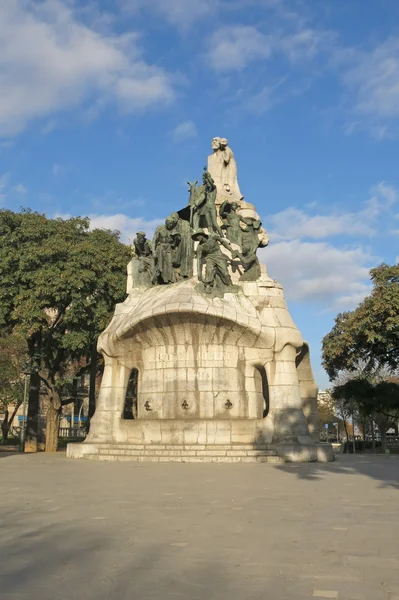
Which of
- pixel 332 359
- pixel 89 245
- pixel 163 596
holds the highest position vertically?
pixel 89 245

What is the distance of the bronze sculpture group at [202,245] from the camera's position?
69.1 feet

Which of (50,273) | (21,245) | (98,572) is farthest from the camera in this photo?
(21,245)

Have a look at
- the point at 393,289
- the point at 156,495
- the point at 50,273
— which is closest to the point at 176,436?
the point at 156,495

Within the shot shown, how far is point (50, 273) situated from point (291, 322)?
39.6ft

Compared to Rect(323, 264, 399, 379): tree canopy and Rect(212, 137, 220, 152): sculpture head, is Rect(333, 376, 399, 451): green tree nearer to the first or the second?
Rect(323, 264, 399, 379): tree canopy

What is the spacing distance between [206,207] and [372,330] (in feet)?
46.6

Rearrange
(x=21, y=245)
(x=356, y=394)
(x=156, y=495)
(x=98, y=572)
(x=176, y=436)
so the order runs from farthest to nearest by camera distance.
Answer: (x=356, y=394) < (x=21, y=245) < (x=176, y=436) < (x=156, y=495) < (x=98, y=572)

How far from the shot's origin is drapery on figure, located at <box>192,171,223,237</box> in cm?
2317

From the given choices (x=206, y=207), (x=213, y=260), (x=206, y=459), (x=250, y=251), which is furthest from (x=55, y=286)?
(x=206, y=459)

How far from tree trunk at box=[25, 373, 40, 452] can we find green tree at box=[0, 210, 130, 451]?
0.17 ft

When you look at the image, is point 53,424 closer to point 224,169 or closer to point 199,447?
point 199,447

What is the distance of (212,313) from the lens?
740 inches

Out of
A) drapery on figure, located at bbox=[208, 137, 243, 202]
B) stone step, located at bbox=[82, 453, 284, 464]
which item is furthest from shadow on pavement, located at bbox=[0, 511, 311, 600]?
drapery on figure, located at bbox=[208, 137, 243, 202]

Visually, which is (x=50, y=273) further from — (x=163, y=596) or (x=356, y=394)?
(x=163, y=596)
